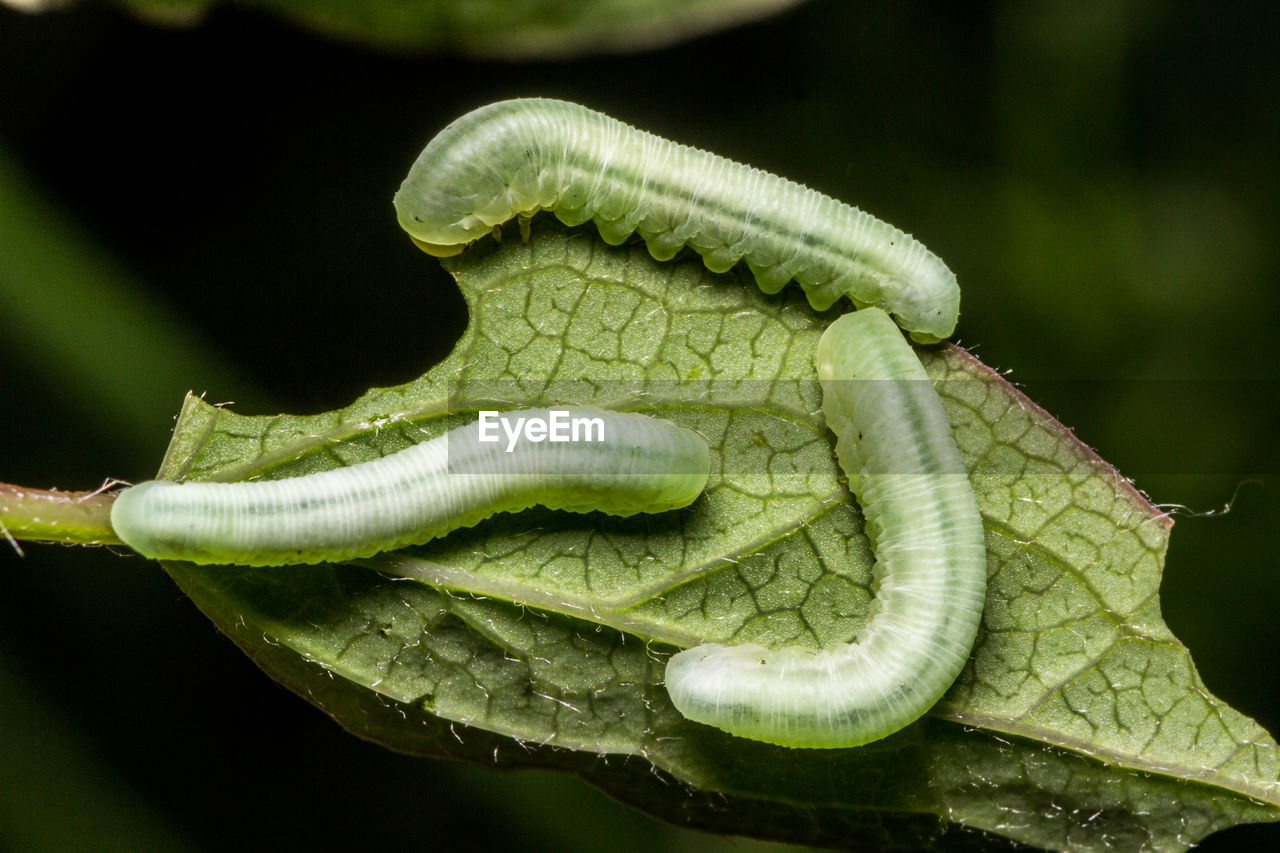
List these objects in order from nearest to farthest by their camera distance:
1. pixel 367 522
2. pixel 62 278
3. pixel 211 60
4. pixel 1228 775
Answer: pixel 367 522 → pixel 1228 775 → pixel 62 278 → pixel 211 60

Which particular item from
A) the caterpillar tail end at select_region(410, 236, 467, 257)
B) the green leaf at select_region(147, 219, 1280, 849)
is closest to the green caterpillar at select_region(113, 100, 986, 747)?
the caterpillar tail end at select_region(410, 236, 467, 257)

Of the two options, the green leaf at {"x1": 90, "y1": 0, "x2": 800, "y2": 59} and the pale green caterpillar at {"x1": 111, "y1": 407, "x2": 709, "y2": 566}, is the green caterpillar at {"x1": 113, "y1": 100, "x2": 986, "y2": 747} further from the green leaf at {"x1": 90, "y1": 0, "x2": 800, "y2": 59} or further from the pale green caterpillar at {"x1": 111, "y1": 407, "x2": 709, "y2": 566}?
the green leaf at {"x1": 90, "y1": 0, "x2": 800, "y2": 59}

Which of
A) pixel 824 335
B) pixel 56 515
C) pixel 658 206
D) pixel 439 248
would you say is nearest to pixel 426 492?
pixel 439 248

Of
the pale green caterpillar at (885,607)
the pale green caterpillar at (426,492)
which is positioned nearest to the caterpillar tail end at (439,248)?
the pale green caterpillar at (426,492)

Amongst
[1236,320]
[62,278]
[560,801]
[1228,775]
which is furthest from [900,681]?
[62,278]

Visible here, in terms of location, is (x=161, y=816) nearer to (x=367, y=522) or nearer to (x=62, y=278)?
(x=367, y=522)

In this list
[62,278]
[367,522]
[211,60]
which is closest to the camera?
[367,522]

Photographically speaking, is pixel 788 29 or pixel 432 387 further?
pixel 788 29
